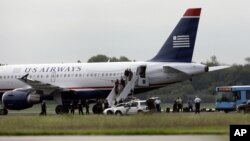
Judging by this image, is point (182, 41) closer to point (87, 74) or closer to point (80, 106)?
point (87, 74)

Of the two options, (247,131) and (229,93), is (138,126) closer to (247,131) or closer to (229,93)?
(247,131)

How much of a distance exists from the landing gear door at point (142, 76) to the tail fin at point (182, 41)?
83.1 inches

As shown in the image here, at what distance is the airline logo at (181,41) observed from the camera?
212 ft

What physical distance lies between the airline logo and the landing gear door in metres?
3.30

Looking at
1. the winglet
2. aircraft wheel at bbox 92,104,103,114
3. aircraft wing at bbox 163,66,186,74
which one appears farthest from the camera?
the winglet

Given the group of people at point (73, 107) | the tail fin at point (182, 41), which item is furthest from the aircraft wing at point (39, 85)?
the tail fin at point (182, 41)

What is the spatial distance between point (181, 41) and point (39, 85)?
11.9 metres

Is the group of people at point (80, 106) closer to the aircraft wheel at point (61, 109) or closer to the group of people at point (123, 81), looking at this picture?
the aircraft wheel at point (61, 109)

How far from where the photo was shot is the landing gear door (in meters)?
63.2

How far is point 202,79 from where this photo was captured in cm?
12475

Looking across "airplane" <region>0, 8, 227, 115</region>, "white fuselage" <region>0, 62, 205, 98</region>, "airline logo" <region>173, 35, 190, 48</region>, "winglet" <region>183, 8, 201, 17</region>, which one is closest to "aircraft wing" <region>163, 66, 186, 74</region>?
"airplane" <region>0, 8, 227, 115</region>

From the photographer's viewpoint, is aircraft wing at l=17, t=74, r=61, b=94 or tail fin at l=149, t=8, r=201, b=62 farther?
aircraft wing at l=17, t=74, r=61, b=94

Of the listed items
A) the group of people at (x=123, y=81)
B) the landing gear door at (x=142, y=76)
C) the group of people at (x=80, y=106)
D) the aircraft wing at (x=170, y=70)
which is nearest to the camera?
the group of people at (x=123, y=81)

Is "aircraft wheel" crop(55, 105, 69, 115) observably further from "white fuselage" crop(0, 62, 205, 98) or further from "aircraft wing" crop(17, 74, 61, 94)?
"white fuselage" crop(0, 62, 205, 98)
